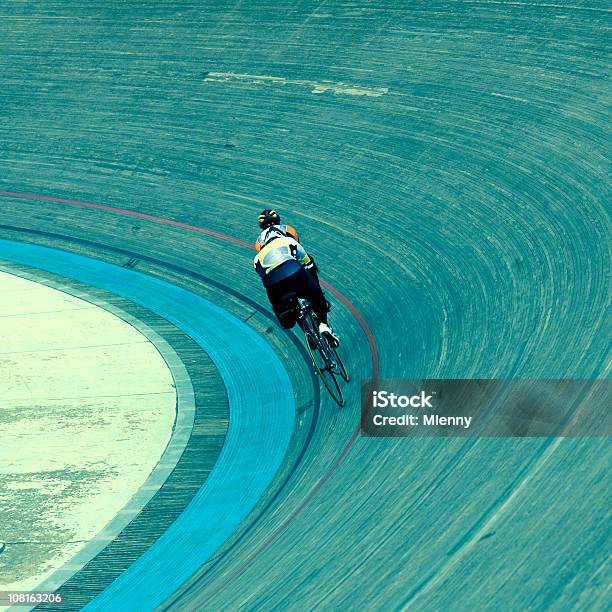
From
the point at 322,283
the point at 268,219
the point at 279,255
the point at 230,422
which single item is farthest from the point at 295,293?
the point at 322,283

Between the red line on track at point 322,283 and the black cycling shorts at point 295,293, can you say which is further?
the black cycling shorts at point 295,293

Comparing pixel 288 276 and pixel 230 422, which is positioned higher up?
pixel 288 276

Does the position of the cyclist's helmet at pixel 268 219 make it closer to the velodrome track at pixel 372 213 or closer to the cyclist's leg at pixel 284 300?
the cyclist's leg at pixel 284 300

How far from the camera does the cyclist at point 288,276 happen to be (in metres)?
7.42

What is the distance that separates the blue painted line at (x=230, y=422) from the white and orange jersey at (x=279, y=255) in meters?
1.16

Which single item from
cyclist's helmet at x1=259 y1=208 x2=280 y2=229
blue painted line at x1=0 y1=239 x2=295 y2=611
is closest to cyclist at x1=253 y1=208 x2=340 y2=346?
cyclist's helmet at x1=259 y1=208 x2=280 y2=229

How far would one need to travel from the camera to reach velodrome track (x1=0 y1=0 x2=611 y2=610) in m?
5.02

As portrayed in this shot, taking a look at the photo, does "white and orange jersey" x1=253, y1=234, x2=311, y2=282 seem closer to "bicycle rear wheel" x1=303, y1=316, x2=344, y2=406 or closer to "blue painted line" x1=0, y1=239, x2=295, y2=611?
"bicycle rear wheel" x1=303, y1=316, x2=344, y2=406

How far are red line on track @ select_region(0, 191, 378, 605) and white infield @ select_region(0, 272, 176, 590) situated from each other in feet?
3.83

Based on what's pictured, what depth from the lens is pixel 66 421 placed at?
7.86 m

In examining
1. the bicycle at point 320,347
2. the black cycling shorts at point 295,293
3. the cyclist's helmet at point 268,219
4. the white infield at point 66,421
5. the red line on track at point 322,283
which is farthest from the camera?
the cyclist's helmet at point 268,219

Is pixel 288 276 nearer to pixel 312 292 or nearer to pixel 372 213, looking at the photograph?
pixel 312 292

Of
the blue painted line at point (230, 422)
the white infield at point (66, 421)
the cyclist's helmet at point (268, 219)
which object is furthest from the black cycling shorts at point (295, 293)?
the white infield at point (66, 421)

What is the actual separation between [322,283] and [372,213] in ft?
3.71
